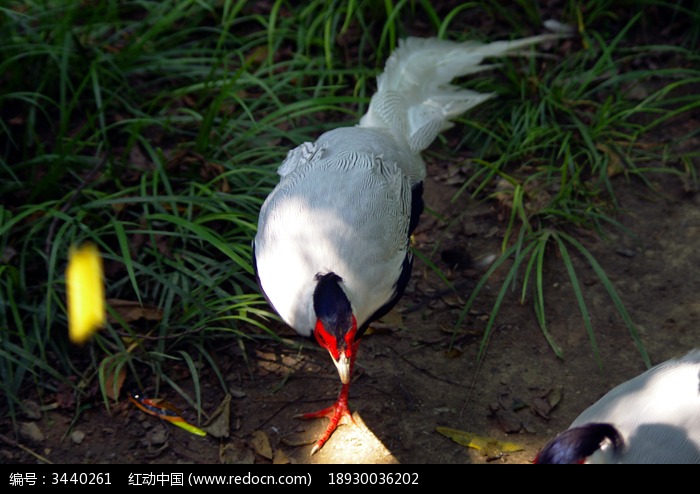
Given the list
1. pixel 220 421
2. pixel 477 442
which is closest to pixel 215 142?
pixel 220 421

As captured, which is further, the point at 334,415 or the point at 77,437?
the point at 334,415

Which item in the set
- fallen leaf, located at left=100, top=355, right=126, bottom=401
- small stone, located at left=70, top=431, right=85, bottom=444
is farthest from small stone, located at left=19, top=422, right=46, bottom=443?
fallen leaf, located at left=100, top=355, right=126, bottom=401

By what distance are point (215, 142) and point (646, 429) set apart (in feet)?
8.91

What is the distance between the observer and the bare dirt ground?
3.41m

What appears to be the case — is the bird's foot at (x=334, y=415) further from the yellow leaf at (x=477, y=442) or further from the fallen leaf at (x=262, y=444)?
the yellow leaf at (x=477, y=442)

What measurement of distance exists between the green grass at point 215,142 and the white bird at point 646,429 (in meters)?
0.91

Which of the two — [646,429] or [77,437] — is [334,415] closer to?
[77,437]

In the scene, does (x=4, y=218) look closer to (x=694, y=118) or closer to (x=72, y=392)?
(x=72, y=392)

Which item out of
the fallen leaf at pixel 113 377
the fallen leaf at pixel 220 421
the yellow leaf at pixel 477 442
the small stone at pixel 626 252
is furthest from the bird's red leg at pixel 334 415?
the small stone at pixel 626 252

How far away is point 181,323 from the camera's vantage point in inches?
146

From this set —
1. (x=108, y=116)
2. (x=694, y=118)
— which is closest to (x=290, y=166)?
(x=108, y=116)

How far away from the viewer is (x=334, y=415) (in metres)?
3.54

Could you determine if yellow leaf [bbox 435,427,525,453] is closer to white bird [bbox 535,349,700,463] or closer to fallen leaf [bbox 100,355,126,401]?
white bird [bbox 535,349,700,463]

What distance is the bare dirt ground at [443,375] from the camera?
Answer: 11.2 feet
